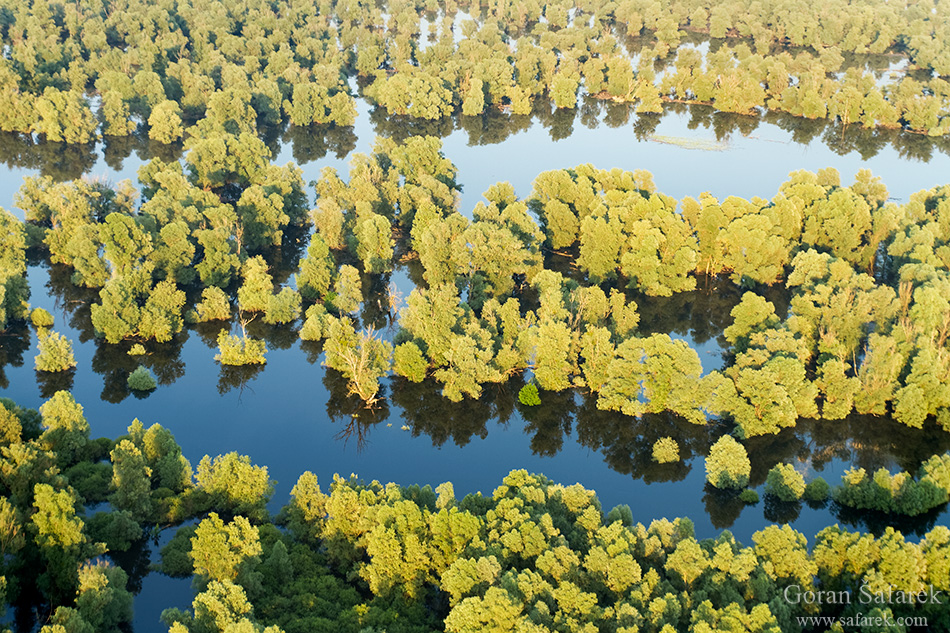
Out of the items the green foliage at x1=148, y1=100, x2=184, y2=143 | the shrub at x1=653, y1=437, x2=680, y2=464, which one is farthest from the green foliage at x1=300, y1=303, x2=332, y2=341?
the green foliage at x1=148, y1=100, x2=184, y2=143

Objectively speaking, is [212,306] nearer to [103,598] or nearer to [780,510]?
[103,598]

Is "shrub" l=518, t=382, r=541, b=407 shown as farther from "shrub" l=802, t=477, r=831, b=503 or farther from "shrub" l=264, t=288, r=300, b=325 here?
"shrub" l=264, t=288, r=300, b=325

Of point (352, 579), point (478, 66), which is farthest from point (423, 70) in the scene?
point (352, 579)

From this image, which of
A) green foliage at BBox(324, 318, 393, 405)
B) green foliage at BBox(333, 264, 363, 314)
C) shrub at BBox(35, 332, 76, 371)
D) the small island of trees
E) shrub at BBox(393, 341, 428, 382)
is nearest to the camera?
the small island of trees

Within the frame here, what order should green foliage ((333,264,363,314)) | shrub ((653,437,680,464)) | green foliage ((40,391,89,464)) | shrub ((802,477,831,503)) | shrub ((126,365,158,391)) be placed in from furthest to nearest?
green foliage ((333,264,363,314))
shrub ((126,365,158,391))
shrub ((653,437,680,464))
shrub ((802,477,831,503))
green foliage ((40,391,89,464))

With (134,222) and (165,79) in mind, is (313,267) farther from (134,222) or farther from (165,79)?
(165,79)

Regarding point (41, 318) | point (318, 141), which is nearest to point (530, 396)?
point (41, 318)
